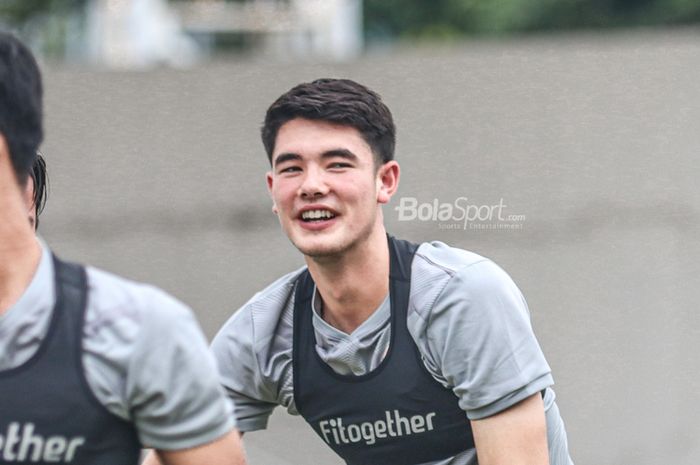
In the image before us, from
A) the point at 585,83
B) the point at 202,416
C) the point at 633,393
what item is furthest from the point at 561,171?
the point at 202,416

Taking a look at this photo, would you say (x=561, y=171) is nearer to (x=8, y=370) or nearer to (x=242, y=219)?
(x=242, y=219)

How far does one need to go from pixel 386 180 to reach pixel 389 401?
0.48m

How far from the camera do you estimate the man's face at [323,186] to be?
275cm

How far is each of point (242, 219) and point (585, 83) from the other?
4.44ft

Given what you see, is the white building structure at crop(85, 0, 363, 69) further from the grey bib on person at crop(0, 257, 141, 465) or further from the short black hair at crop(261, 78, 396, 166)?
the grey bib on person at crop(0, 257, 141, 465)

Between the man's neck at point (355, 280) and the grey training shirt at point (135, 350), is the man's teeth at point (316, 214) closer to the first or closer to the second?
the man's neck at point (355, 280)

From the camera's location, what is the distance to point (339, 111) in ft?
9.27

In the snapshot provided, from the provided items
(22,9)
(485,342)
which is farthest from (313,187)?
(22,9)

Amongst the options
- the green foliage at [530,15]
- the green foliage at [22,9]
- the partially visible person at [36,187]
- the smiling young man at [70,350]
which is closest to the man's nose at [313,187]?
the partially visible person at [36,187]

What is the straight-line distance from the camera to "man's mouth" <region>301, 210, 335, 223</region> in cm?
275

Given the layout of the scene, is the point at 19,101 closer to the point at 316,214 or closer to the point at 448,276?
the point at 316,214

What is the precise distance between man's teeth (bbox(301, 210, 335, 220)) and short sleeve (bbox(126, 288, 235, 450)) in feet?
2.93

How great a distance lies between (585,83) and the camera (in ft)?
16.7

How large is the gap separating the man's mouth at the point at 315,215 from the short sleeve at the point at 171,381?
2.93 feet
